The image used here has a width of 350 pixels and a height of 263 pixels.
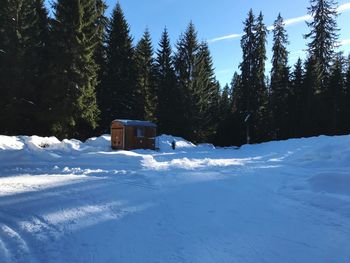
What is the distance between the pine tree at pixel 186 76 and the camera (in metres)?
42.7

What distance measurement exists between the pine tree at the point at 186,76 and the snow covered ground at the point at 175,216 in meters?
28.4

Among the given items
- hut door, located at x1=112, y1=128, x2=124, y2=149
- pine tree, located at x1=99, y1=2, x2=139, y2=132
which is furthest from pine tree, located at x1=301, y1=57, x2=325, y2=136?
hut door, located at x1=112, y1=128, x2=124, y2=149

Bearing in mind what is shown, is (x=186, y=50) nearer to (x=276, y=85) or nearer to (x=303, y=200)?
(x=276, y=85)

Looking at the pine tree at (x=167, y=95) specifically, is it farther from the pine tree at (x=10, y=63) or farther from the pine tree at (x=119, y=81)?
the pine tree at (x=10, y=63)

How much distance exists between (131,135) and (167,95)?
18872 mm

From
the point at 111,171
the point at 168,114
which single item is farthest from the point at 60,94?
the point at 111,171

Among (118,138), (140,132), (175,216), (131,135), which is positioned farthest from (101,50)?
(175,216)

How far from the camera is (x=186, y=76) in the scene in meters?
45.6

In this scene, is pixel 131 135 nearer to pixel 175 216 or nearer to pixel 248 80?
pixel 175 216

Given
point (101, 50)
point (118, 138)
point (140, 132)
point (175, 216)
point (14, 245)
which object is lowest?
point (14, 245)

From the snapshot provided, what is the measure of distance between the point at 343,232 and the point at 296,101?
41.4 meters

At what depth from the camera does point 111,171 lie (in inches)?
573

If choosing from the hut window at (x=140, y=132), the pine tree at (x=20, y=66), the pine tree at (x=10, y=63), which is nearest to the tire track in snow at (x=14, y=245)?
the hut window at (x=140, y=132)

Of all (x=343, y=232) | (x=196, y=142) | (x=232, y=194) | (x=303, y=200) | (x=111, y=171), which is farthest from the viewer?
(x=196, y=142)
